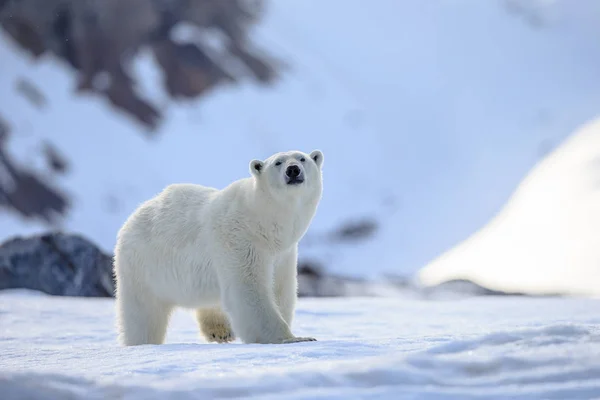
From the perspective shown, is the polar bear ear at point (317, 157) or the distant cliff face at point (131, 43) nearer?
the polar bear ear at point (317, 157)

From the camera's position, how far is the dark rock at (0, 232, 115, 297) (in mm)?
7129

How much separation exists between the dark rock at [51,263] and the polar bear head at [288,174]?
3794 mm

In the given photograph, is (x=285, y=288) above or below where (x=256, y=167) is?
below

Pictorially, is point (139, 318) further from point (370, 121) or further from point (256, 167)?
point (370, 121)

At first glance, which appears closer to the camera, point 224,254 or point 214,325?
point 224,254

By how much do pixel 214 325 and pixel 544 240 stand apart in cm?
588

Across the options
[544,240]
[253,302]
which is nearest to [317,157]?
[253,302]

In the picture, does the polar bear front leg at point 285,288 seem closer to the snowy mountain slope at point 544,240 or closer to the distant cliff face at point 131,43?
the snowy mountain slope at point 544,240

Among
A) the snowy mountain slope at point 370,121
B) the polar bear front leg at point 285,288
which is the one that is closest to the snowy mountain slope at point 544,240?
the snowy mountain slope at point 370,121

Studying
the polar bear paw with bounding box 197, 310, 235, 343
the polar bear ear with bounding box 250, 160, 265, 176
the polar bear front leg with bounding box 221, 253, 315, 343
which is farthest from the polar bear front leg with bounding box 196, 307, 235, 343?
the polar bear ear with bounding box 250, 160, 265, 176

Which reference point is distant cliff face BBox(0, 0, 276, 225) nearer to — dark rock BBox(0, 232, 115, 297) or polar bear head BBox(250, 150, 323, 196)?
dark rock BBox(0, 232, 115, 297)

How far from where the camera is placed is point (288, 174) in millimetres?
3812

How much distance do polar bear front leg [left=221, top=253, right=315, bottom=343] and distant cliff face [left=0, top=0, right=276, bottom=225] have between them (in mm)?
12161

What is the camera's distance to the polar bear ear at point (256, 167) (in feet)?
12.9
